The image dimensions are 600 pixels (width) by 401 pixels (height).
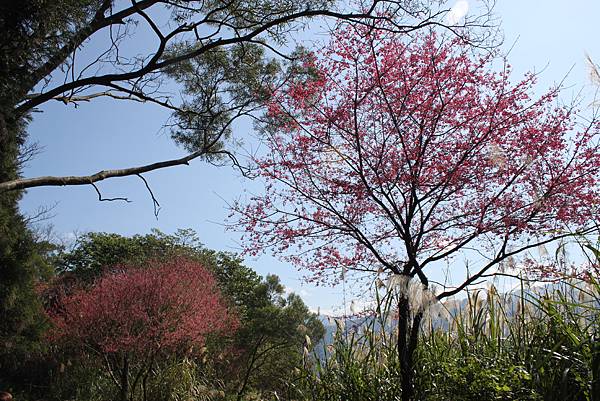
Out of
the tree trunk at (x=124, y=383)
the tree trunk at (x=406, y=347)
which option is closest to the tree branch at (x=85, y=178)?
the tree trunk at (x=124, y=383)

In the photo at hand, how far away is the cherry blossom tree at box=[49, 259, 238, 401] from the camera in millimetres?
8617

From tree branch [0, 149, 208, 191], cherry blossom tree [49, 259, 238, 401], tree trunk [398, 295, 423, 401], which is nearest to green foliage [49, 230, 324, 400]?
cherry blossom tree [49, 259, 238, 401]

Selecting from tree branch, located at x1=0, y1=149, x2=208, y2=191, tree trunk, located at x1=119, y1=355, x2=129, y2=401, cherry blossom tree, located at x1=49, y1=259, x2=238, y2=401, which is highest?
tree branch, located at x1=0, y1=149, x2=208, y2=191

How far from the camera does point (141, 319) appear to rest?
8883mm

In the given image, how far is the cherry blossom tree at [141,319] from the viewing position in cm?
862

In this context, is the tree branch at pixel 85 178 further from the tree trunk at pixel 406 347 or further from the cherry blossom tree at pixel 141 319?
the tree trunk at pixel 406 347

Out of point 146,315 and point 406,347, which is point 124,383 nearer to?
point 146,315

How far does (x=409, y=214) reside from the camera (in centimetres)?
381

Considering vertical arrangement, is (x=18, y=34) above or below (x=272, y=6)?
below

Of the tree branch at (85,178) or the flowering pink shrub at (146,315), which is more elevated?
the tree branch at (85,178)

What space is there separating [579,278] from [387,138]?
1664 millimetres

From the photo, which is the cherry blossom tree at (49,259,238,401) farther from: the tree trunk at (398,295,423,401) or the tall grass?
the tree trunk at (398,295,423,401)

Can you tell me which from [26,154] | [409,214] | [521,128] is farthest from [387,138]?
[26,154]

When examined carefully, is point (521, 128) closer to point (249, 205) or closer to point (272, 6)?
point (249, 205)
